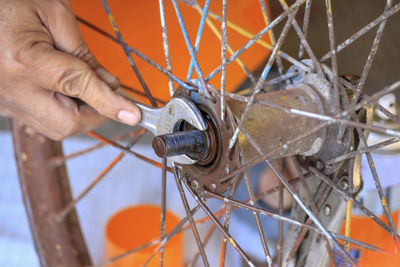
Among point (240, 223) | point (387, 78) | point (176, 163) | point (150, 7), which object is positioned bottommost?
point (176, 163)

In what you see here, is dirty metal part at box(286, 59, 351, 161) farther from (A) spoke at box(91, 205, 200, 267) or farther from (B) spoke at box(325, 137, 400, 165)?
(A) spoke at box(91, 205, 200, 267)

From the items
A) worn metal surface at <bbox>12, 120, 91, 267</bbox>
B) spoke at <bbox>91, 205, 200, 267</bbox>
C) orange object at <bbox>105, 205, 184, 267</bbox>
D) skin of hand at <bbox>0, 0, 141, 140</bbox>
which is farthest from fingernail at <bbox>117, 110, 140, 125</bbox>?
orange object at <bbox>105, 205, 184, 267</bbox>

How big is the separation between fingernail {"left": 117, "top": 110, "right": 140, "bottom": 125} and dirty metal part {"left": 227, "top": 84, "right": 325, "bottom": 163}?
0.10 meters

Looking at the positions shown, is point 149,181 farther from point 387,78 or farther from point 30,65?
point 30,65

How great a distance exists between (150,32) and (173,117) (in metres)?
0.41

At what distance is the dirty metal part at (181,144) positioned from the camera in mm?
419

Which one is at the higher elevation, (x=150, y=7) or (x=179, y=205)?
(x=150, y=7)

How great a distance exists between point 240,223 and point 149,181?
0.88ft

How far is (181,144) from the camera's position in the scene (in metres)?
0.42

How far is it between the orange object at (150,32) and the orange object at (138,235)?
10.6 inches

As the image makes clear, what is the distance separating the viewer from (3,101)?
22.3 inches

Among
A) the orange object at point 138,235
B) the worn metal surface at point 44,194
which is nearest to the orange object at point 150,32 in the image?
the worn metal surface at point 44,194

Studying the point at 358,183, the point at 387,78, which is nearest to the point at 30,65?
the point at 358,183

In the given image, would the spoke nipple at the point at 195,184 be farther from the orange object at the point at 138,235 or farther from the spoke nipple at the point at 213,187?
the orange object at the point at 138,235
